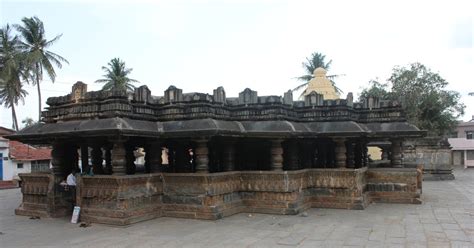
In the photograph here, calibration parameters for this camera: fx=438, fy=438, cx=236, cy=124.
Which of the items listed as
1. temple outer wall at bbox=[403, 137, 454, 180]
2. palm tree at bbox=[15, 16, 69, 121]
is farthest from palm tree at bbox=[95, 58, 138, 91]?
temple outer wall at bbox=[403, 137, 454, 180]

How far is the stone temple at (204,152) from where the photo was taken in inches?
367

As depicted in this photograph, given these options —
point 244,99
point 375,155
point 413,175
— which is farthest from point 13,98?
point 413,175

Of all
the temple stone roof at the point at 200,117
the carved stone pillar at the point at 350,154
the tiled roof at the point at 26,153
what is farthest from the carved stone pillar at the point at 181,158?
the tiled roof at the point at 26,153

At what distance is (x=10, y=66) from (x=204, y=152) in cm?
2939

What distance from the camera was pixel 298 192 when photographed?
10.7 m

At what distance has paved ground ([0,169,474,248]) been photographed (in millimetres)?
7191

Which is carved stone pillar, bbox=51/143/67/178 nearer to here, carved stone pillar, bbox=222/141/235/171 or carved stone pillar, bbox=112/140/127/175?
carved stone pillar, bbox=112/140/127/175

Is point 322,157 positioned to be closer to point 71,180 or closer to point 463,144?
point 71,180

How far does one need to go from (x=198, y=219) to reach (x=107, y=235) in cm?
219

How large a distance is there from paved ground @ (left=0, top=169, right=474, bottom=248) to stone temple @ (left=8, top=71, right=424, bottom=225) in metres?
0.48

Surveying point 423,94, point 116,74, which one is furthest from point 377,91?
point 116,74

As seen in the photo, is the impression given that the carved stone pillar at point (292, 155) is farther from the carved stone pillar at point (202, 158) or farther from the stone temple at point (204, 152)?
the carved stone pillar at point (202, 158)

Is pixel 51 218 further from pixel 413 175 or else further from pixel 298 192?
pixel 413 175

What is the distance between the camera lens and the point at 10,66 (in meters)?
33.6
